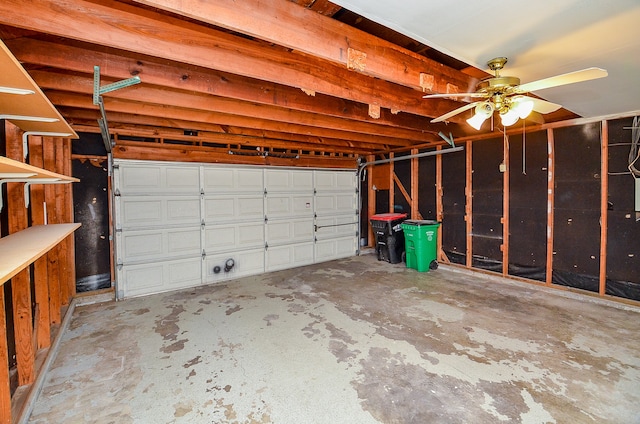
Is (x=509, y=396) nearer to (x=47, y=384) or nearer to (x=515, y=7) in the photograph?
(x=515, y=7)

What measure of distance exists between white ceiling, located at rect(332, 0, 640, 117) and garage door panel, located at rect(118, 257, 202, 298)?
14.7 feet

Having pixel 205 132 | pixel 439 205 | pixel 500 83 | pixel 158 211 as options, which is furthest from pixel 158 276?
pixel 439 205

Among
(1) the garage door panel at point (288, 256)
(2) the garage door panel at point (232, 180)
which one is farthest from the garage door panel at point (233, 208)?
(1) the garage door panel at point (288, 256)

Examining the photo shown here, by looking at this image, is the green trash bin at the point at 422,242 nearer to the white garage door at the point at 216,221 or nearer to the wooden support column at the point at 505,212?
the wooden support column at the point at 505,212

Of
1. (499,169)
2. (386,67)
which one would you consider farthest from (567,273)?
(386,67)

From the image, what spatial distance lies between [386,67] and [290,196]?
13.2 feet

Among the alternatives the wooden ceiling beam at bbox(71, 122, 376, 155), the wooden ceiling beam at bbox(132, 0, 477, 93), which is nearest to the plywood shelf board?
the wooden ceiling beam at bbox(132, 0, 477, 93)

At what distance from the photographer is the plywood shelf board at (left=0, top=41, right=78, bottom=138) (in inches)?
44.1

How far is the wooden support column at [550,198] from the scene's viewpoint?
4164mm

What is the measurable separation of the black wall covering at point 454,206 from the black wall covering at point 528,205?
0.77 m

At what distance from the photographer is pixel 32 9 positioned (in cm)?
150

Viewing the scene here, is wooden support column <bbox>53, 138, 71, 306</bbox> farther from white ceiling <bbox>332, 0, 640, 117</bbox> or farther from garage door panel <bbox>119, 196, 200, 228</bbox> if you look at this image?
white ceiling <bbox>332, 0, 640, 117</bbox>

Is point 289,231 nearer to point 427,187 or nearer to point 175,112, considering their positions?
point 427,187

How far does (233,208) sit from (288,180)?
124 centimetres
